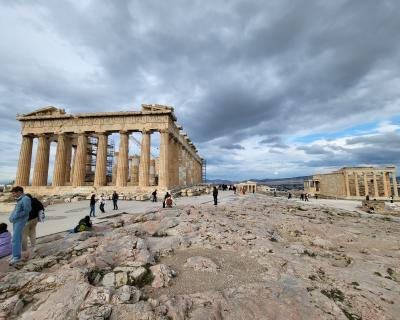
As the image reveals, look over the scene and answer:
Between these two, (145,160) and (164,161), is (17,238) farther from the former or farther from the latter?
(145,160)

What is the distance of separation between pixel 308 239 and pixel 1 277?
11.0 m

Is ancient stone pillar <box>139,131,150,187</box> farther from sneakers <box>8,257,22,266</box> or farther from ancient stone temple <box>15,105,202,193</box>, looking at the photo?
sneakers <box>8,257,22,266</box>

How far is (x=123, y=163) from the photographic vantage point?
32562 mm

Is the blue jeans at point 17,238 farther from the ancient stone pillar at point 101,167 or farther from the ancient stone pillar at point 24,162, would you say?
the ancient stone pillar at point 24,162

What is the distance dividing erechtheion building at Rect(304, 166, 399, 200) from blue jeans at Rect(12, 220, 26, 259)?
55666mm

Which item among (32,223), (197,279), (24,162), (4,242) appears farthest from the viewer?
(24,162)

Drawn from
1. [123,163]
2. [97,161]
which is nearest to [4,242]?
[123,163]

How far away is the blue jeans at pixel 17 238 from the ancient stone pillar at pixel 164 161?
2429 centimetres

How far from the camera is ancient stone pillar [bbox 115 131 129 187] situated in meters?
31.8

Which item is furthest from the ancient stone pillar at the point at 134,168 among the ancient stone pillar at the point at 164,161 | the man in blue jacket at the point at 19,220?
the man in blue jacket at the point at 19,220

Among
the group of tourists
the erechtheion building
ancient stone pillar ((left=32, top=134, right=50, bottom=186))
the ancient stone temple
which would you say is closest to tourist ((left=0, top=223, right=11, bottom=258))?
the group of tourists

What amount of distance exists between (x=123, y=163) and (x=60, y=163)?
404 inches

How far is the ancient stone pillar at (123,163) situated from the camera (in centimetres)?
3181

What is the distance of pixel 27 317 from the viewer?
388 cm
